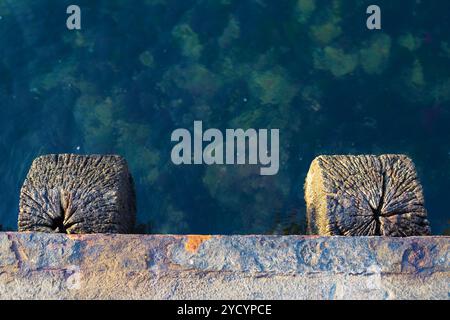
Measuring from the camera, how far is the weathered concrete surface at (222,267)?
8.80 ft

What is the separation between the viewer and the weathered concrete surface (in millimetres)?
2682

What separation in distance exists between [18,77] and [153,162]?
1.21 metres

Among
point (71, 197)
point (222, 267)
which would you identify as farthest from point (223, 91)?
point (222, 267)

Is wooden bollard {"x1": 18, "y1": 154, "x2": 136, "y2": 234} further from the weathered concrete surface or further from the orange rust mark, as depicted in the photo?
the orange rust mark

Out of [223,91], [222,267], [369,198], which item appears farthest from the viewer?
[223,91]

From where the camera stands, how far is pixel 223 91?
4738 mm

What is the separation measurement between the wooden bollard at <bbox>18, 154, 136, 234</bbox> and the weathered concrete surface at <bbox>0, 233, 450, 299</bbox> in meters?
0.10

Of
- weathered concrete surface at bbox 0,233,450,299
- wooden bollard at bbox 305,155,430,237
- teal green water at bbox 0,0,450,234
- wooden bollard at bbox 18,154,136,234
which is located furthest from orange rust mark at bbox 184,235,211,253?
teal green water at bbox 0,0,450,234

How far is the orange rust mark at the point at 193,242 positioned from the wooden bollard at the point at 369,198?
559mm

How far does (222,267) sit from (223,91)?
7.32 feet

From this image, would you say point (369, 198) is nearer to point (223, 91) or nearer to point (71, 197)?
point (71, 197)

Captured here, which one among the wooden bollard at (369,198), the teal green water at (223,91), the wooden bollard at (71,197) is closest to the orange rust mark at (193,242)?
the wooden bollard at (71,197)

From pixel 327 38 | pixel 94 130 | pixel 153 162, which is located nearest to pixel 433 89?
pixel 327 38

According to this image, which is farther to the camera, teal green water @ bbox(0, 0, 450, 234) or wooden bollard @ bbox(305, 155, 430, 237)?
teal green water @ bbox(0, 0, 450, 234)
